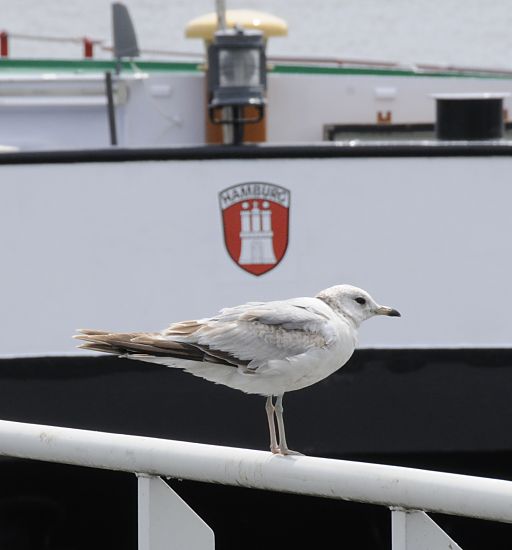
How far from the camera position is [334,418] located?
5277 millimetres

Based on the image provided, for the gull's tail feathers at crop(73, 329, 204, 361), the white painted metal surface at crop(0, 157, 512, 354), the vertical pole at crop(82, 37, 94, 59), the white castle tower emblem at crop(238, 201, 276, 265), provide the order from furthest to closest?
1. the vertical pole at crop(82, 37, 94, 59)
2. the white painted metal surface at crop(0, 157, 512, 354)
3. the white castle tower emblem at crop(238, 201, 276, 265)
4. the gull's tail feathers at crop(73, 329, 204, 361)

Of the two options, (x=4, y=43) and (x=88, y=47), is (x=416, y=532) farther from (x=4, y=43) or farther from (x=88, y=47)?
(x=4, y=43)

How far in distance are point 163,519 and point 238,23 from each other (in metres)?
5.50

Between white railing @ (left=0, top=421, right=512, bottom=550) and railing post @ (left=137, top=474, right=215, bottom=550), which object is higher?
white railing @ (left=0, top=421, right=512, bottom=550)

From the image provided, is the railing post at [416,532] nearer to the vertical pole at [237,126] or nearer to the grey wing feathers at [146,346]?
the grey wing feathers at [146,346]

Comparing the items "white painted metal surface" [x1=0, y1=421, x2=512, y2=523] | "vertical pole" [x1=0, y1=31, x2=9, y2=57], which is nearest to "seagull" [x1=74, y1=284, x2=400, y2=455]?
Answer: "white painted metal surface" [x1=0, y1=421, x2=512, y2=523]

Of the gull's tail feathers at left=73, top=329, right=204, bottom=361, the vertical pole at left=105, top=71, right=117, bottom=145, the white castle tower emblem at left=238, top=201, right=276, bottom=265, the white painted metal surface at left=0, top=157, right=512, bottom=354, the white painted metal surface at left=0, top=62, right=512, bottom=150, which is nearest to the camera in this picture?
the gull's tail feathers at left=73, top=329, right=204, bottom=361

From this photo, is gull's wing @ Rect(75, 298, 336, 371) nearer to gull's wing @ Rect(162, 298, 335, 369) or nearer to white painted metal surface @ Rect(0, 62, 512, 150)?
gull's wing @ Rect(162, 298, 335, 369)

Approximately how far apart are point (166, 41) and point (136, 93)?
20146 mm

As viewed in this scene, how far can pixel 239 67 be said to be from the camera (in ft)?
18.3

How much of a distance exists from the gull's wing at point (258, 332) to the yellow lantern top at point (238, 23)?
14.3 feet

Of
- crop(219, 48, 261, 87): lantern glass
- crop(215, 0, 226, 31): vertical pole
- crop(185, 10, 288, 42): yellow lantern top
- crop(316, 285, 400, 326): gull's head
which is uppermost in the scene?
crop(215, 0, 226, 31): vertical pole

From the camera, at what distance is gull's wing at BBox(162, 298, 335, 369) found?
11.4 ft

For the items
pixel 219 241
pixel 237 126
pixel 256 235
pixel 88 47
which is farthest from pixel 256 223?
pixel 88 47
